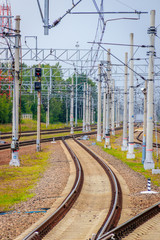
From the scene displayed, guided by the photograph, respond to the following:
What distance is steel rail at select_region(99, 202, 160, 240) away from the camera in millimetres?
8484

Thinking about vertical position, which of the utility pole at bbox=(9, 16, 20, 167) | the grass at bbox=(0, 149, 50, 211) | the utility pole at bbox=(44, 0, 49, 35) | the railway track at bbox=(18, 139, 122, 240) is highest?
the utility pole at bbox=(44, 0, 49, 35)

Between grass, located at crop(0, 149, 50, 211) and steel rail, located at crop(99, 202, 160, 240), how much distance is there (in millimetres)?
4402

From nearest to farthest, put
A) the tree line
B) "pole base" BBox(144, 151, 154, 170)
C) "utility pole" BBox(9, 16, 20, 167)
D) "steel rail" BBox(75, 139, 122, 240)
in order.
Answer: "steel rail" BBox(75, 139, 122, 240) → "pole base" BBox(144, 151, 154, 170) → "utility pole" BBox(9, 16, 20, 167) → the tree line

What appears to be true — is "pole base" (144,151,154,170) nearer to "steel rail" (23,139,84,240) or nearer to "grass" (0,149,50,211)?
"grass" (0,149,50,211)

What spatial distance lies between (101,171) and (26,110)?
69797 millimetres

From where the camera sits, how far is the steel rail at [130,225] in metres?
8.48

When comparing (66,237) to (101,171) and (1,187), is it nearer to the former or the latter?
(1,187)

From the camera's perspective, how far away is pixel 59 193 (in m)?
14.8

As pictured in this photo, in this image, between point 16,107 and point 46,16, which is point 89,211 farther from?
point 16,107

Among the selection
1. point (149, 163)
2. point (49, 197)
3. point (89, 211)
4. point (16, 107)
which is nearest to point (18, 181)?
point (49, 197)

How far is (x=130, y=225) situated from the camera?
9633 mm

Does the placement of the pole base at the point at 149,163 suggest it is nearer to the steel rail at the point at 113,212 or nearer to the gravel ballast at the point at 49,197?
the gravel ballast at the point at 49,197

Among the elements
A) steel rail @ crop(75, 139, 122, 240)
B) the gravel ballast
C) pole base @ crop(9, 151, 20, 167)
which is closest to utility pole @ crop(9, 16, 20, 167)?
pole base @ crop(9, 151, 20, 167)

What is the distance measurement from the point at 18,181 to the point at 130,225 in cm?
932
